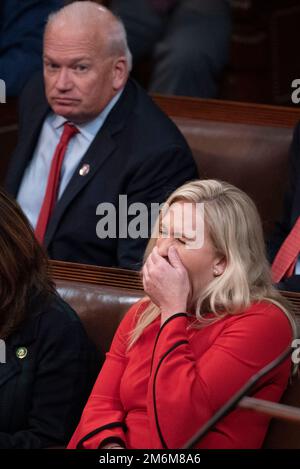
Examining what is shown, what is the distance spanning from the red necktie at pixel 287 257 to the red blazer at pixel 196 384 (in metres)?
0.56

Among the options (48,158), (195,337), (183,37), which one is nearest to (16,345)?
(195,337)

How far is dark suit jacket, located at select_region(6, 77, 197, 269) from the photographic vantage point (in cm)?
252

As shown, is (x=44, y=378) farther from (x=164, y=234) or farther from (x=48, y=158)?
(x=48, y=158)

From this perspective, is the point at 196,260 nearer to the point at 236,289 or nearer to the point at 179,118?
the point at 236,289

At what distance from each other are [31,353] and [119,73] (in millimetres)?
1015

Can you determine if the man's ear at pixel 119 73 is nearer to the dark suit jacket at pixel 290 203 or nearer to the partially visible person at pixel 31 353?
the dark suit jacket at pixel 290 203

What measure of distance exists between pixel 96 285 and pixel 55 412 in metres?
0.29

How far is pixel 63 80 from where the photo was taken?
2641 mm

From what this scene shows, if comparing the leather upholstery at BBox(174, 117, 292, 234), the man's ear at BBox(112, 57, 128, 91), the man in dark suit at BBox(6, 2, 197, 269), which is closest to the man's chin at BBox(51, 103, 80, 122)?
the man in dark suit at BBox(6, 2, 197, 269)

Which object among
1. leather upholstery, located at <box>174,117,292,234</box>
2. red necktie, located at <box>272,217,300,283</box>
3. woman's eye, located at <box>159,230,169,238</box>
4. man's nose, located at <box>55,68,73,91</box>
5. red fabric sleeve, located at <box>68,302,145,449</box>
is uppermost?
man's nose, located at <box>55,68,73,91</box>

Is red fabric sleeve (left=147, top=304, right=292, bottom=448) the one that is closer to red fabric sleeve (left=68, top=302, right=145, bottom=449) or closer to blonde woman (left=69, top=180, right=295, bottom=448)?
blonde woman (left=69, top=180, right=295, bottom=448)

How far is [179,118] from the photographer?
285cm

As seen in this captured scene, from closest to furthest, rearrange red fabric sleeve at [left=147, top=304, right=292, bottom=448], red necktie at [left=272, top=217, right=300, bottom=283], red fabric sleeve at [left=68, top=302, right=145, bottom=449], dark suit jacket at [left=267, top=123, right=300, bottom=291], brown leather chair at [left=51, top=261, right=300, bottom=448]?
red fabric sleeve at [left=147, top=304, right=292, bottom=448] → red fabric sleeve at [left=68, top=302, right=145, bottom=449] → brown leather chair at [left=51, top=261, right=300, bottom=448] → red necktie at [left=272, top=217, right=300, bottom=283] → dark suit jacket at [left=267, top=123, right=300, bottom=291]

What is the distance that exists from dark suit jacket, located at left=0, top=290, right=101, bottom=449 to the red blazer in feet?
0.23
